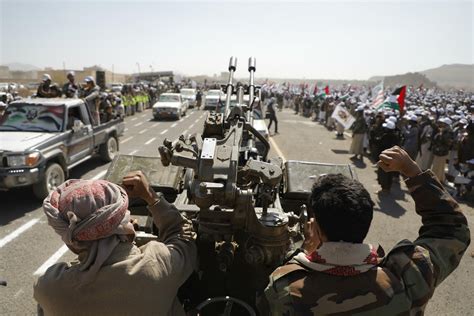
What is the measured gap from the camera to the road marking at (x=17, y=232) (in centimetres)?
598

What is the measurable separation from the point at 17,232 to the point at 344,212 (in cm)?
631

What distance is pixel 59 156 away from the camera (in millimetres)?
8180

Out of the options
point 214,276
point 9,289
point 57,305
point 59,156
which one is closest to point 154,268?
point 57,305

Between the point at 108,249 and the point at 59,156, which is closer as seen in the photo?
the point at 108,249

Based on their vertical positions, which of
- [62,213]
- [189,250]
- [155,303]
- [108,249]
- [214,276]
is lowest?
[214,276]

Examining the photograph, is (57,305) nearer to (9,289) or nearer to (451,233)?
(451,233)

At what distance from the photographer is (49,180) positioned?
7.76m

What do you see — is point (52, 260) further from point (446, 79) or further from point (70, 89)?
point (446, 79)

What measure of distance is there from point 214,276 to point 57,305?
1.69m

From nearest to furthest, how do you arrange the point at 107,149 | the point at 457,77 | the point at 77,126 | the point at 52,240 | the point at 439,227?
the point at 439,227
the point at 52,240
the point at 77,126
the point at 107,149
the point at 457,77

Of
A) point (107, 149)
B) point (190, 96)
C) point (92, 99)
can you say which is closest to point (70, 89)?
point (92, 99)

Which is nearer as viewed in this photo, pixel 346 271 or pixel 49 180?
pixel 346 271

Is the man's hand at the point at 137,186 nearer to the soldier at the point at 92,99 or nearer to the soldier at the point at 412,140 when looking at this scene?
the soldier at the point at 92,99

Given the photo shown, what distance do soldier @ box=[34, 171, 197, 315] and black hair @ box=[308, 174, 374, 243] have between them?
34.4 inches
